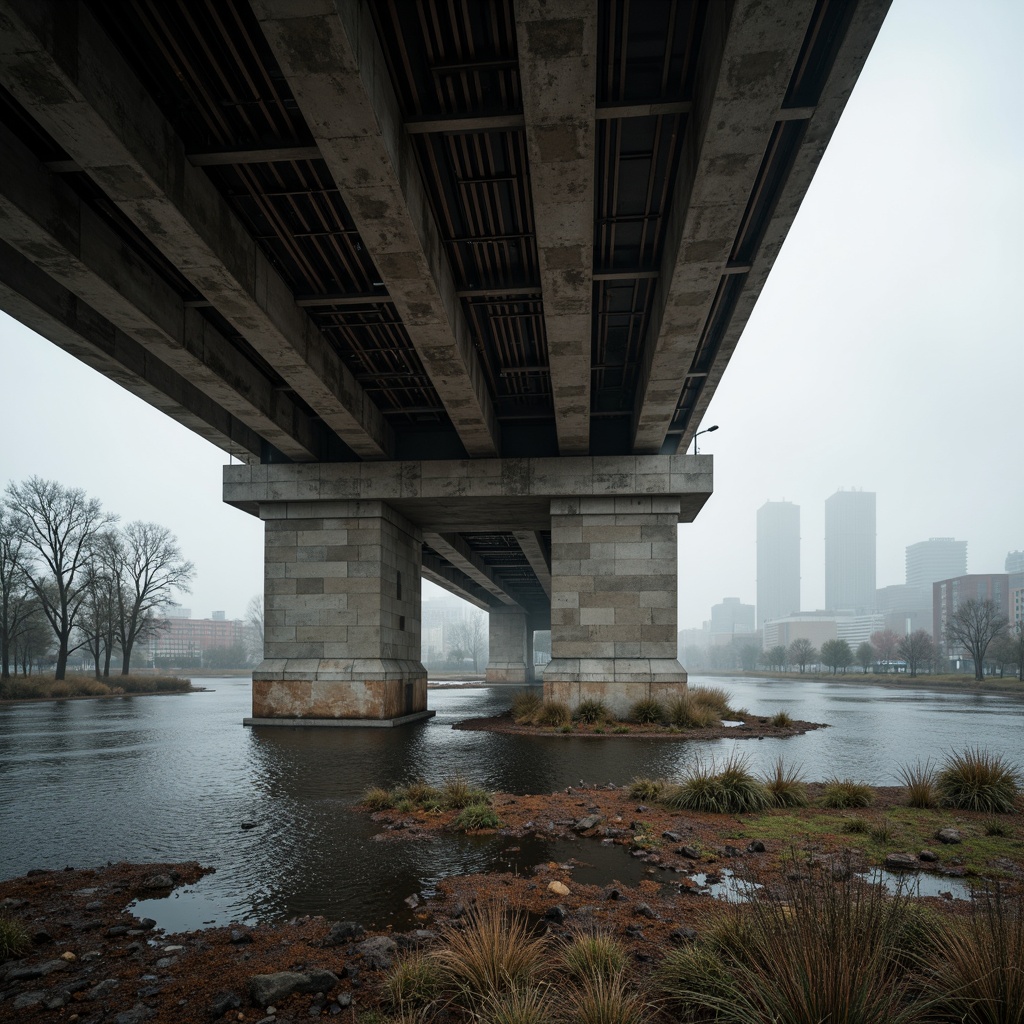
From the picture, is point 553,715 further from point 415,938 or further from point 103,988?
point 103,988

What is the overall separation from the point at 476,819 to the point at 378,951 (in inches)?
140

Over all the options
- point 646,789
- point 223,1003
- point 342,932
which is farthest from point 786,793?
point 223,1003

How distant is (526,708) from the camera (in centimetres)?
2131

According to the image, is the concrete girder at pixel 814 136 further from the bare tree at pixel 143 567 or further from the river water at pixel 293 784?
the bare tree at pixel 143 567

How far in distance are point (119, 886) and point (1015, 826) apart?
8.63m

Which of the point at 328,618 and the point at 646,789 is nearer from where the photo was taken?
the point at 646,789

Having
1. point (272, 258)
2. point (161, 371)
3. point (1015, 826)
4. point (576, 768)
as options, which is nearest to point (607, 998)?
point (1015, 826)

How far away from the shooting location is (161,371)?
56.5ft

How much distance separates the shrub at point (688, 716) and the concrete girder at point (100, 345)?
14.2 metres

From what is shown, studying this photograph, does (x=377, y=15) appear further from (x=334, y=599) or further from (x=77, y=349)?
(x=334, y=599)

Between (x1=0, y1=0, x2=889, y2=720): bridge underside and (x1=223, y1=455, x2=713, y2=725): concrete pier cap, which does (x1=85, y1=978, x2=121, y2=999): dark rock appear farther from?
(x1=223, y1=455, x2=713, y2=725): concrete pier cap

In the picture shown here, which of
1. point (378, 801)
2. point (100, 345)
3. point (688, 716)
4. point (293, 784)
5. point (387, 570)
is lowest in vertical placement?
point (688, 716)

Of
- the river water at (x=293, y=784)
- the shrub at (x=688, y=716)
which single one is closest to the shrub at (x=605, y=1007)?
the river water at (x=293, y=784)

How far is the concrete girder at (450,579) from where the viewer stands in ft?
131
